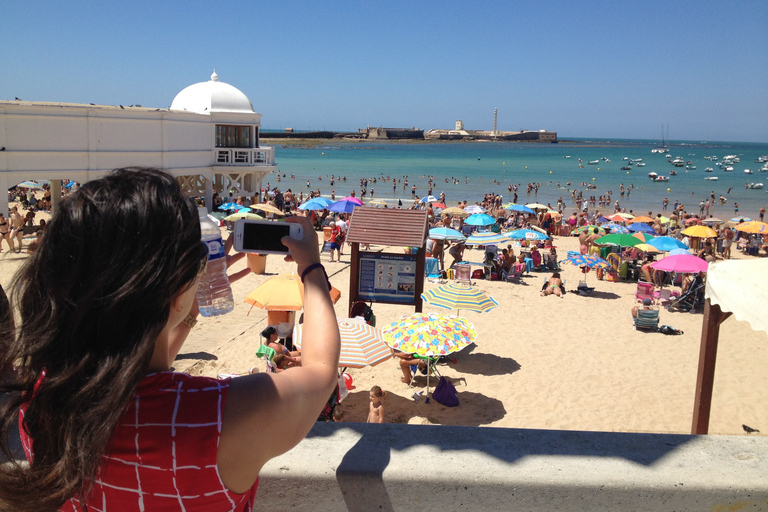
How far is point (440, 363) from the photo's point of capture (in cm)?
916

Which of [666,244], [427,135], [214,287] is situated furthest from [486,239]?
[427,135]

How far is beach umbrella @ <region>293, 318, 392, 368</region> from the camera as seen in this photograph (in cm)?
680

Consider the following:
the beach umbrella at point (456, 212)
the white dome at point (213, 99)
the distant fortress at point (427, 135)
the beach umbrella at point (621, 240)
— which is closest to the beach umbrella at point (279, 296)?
the beach umbrella at point (621, 240)

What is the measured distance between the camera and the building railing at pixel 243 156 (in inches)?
992

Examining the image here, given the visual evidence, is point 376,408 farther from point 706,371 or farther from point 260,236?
point 260,236

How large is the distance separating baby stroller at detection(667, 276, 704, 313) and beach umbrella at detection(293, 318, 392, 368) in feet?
27.2

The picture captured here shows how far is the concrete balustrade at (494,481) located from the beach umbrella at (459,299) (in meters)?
7.92

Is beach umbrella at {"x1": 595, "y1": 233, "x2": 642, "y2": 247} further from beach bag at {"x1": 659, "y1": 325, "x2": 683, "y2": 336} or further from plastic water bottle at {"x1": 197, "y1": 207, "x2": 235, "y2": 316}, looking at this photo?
plastic water bottle at {"x1": 197, "y1": 207, "x2": 235, "y2": 316}

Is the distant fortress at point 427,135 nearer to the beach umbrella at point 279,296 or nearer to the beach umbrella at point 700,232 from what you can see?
the beach umbrella at point 700,232

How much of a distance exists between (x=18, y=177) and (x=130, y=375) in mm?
18761

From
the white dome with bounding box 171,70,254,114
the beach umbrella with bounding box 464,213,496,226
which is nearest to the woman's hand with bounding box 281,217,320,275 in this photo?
the beach umbrella with bounding box 464,213,496,226

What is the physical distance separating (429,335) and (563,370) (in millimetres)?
2714

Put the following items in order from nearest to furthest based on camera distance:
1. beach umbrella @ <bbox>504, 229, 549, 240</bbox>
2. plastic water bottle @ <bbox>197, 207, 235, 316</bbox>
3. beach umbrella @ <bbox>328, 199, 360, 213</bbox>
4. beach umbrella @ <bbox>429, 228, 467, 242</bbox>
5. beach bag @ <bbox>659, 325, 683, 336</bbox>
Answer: plastic water bottle @ <bbox>197, 207, 235, 316</bbox>
beach bag @ <bbox>659, 325, 683, 336</bbox>
beach umbrella @ <bbox>429, 228, 467, 242</bbox>
beach umbrella @ <bbox>504, 229, 549, 240</bbox>
beach umbrella @ <bbox>328, 199, 360, 213</bbox>

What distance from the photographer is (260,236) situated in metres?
1.71
